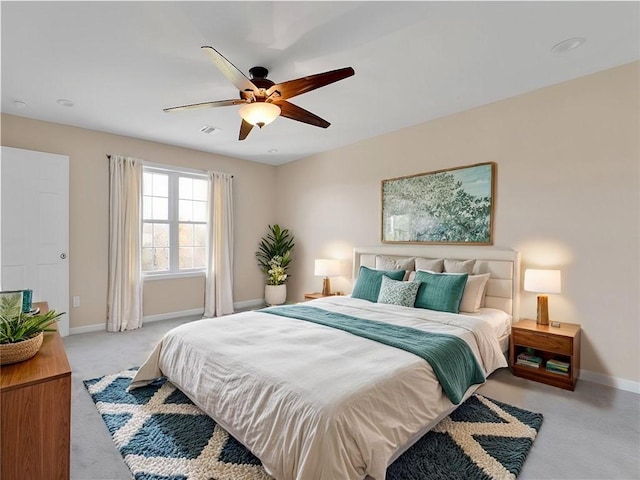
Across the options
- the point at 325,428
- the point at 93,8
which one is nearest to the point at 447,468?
the point at 325,428

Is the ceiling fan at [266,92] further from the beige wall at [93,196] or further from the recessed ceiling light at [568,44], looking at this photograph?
the beige wall at [93,196]

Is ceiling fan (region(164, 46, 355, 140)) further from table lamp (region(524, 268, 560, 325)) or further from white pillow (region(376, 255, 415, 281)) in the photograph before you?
table lamp (region(524, 268, 560, 325))

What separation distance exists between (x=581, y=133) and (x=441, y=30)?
1759 millimetres

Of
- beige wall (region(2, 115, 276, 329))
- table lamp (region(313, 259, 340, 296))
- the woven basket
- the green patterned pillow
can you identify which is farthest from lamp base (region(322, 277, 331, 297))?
the woven basket

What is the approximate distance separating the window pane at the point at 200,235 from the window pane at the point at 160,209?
0.50 meters

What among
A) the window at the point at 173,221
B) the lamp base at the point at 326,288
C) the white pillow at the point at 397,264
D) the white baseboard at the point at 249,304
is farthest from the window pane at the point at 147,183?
the white pillow at the point at 397,264

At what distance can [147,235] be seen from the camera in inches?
193

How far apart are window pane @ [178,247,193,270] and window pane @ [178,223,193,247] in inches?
2.9

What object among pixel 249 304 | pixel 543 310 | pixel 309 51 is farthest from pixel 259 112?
pixel 249 304

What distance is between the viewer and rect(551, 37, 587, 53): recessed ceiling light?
94.2 inches

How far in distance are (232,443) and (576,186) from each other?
3537mm

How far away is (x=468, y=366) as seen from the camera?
2312 millimetres

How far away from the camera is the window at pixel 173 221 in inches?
194

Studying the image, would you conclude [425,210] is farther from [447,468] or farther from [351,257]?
[447,468]
